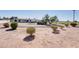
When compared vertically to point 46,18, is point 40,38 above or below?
below

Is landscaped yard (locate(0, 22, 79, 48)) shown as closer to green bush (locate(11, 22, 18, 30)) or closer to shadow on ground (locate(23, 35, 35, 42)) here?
shadow on ground (locate(23, 35, 35, 42))

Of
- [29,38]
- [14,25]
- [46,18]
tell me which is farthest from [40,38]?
[14,25]

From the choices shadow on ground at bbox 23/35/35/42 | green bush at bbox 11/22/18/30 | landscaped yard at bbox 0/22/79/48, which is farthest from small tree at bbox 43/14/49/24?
green bush at bbox 11/22/18/30

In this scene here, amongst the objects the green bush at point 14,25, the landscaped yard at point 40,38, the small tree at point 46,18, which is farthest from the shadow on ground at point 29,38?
the small tree at point 46,18

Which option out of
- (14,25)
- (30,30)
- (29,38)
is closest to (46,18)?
(30,30)

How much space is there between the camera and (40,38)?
554 centimetres

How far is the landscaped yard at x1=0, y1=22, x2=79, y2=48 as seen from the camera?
548 centimetres

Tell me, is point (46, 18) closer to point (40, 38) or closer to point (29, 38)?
point (40, 38)

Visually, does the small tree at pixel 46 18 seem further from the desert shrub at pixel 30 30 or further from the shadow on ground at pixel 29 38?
the shadow on ground at pixel 29 38

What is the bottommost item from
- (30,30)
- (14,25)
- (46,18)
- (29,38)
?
(29,38)

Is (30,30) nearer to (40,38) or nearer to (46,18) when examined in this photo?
(40,38)

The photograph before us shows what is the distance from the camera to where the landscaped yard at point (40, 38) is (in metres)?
5.48
